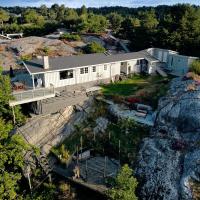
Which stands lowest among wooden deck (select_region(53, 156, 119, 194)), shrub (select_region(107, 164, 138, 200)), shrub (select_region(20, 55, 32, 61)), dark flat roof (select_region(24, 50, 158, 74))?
wooden deck (select_region(53, 156, 119, 194))

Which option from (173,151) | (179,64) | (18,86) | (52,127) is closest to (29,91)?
(18,86)

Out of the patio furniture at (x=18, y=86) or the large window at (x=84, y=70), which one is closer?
the patio furniture at (x=18, y=86)

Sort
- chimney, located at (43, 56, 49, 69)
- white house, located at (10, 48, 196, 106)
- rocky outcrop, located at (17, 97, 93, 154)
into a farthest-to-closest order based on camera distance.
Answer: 1. chimney, located at (43, 56, 49, 69)
2. white house, located at (10, 48, 196, 106)
3. rocky outcrop, located at (17, 97, 93, 154)

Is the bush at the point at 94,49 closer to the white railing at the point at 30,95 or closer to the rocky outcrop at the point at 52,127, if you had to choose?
the rocky outcrop at the point at 52,127

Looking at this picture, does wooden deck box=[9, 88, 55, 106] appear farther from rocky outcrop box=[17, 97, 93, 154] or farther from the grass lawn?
the grass lawn

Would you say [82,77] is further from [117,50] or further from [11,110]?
[117,50]

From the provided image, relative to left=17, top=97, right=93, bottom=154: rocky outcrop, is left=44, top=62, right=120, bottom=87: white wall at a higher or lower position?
higher

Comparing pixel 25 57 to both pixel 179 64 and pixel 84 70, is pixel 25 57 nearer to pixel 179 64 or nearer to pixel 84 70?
pixel 84 70

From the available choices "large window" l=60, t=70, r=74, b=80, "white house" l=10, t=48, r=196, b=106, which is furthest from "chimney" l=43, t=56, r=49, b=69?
"large window" l=60, t=70, r=74, b=80

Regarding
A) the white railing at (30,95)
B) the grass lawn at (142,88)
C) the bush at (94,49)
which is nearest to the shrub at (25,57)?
the bush at (94,49)
